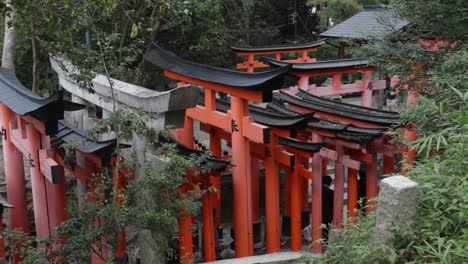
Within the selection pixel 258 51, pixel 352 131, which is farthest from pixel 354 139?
pixel 258 51

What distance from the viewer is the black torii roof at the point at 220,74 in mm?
7336

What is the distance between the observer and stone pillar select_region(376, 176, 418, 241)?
3203mm

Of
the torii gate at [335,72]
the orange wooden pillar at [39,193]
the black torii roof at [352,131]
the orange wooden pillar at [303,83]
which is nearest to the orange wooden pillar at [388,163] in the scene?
the black torii roof at [352,131]

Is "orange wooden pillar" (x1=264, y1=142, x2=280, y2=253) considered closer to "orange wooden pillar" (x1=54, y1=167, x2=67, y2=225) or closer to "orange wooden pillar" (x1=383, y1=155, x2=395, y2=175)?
"orange wooden pillar" (x1=383, y1=155, x2=395, y2=175)

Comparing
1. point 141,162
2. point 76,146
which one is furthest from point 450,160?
point 76,146

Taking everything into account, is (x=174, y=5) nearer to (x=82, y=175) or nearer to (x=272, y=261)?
(x=82, y=175)

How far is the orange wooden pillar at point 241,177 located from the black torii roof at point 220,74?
0.38m

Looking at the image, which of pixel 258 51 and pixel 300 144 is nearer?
pixel 300 144

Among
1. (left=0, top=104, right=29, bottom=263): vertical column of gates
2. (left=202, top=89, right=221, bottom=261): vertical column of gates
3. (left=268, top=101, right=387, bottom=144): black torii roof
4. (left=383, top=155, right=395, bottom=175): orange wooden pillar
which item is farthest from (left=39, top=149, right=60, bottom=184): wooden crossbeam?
(left=383, top=155, right=395, bottom=175): orange wooden pillar

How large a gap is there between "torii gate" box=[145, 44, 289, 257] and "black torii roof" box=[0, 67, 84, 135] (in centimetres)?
249

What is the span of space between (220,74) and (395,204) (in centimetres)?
546

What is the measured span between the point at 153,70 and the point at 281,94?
609 centimetres

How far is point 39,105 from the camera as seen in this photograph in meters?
5.94

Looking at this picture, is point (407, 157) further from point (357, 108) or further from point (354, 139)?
point (357, 108)
